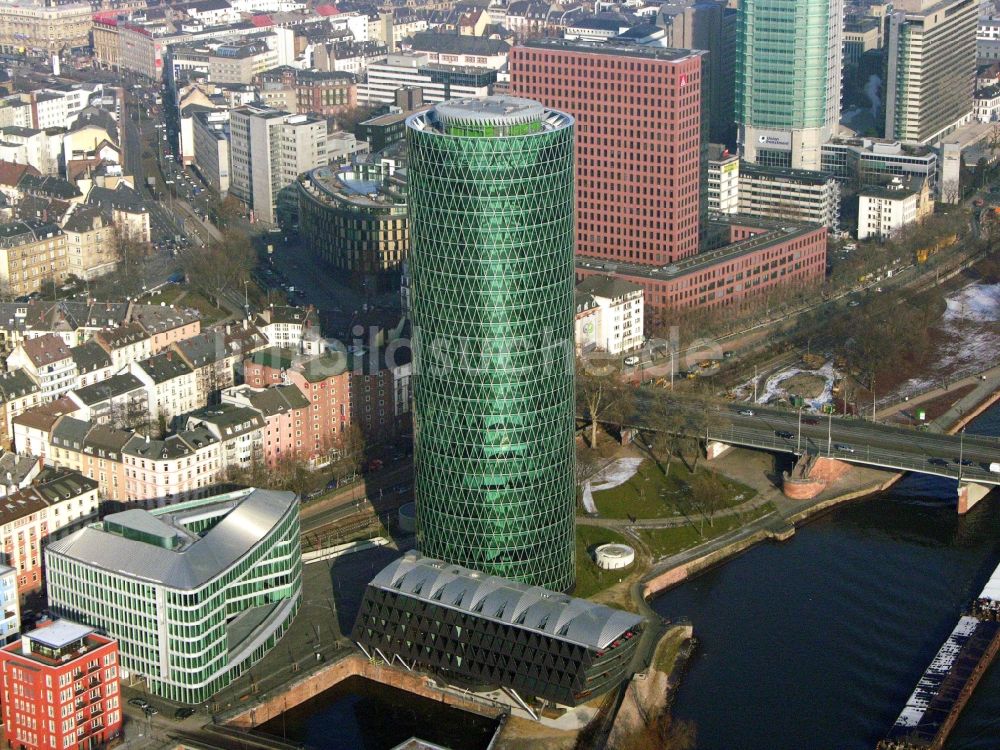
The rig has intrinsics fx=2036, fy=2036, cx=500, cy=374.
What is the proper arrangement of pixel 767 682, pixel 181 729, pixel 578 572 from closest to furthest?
1. pixel 181 729
2. pixel 767 682
3. pixel 578 572

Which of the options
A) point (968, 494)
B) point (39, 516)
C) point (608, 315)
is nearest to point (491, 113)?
point (39, 516)

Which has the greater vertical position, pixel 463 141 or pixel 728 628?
pixel 463 141

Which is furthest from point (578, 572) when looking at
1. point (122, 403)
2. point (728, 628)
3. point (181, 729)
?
point (122, 403)

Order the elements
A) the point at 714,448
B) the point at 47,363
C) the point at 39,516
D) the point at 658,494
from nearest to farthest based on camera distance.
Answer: the point at 39,516 < the point at 658,494 < the point at 714,448 < the point at 47,363

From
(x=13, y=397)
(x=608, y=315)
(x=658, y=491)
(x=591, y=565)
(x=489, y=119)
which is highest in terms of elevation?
(x=489, y=119)

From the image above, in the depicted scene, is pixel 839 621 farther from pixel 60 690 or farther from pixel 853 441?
pixel 60 690

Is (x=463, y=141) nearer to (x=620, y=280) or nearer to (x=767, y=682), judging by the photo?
(x=767, y=682)

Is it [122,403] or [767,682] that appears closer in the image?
[767,682]

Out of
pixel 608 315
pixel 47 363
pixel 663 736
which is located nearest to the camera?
pixel 663 736
